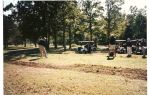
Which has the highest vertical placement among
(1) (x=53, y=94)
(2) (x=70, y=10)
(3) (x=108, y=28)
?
(2) (x=70, y=10)

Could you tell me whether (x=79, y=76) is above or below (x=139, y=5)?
below

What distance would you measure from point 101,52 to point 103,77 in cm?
688

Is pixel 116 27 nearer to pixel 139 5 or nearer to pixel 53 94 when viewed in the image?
pixel 139 5

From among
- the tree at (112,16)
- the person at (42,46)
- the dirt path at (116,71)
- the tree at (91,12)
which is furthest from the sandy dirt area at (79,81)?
the person at (42,46)

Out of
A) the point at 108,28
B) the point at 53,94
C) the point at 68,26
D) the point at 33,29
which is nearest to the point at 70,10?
the point at 68,26

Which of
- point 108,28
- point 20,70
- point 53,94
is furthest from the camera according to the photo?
point 108,28

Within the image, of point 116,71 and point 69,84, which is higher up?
point 116,71

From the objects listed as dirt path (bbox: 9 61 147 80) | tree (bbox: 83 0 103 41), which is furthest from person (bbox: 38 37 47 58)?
dirt path (bbox: 9 61 147 80)

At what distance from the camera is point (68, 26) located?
48.3 feet

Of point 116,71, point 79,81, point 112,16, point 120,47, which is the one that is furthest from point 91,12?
point 120,47

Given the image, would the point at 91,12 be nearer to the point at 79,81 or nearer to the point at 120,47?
the point at 79,81

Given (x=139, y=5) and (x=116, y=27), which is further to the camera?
(x=116, y=27)

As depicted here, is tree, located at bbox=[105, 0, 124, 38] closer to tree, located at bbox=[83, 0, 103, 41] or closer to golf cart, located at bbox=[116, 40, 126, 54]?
tree, located at bbox=[83, 0, 103, 41]

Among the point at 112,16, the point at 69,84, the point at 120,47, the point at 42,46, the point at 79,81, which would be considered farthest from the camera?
the point at 120,47
